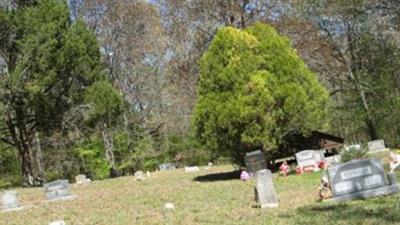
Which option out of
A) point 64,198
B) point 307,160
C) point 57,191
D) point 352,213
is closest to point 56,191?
point 57,191

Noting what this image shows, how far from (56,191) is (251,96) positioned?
24.7 feet

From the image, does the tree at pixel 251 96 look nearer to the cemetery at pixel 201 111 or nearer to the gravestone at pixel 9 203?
the cemetery at pixel 201 111

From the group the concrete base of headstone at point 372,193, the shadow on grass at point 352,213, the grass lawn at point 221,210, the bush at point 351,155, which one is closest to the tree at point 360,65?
the bush at point 351,155

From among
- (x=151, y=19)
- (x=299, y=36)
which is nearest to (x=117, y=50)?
(x=151, y=19)

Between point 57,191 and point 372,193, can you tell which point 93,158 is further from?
point 372,193

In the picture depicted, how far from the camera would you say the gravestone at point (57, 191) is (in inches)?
776

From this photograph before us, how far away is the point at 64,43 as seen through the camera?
3031cm

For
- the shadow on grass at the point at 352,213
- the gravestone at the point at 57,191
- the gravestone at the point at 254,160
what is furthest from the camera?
the gravestone at the point at 254,160

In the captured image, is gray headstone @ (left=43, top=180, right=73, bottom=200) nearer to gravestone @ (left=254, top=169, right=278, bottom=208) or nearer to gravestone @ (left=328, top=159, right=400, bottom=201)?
gravestone @ (left=254, top=169, right=278, bottom=208)

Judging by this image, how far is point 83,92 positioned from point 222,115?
15084 mm

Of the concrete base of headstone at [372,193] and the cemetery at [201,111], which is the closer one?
the concrete base of headstone at [372,193]

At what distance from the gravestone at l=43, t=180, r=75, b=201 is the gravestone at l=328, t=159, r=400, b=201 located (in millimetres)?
10606

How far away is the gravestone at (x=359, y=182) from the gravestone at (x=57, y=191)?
10606mm

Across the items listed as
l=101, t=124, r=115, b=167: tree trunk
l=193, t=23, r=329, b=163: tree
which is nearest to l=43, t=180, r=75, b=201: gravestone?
l=193, t=23, r=329, b=163: tree
